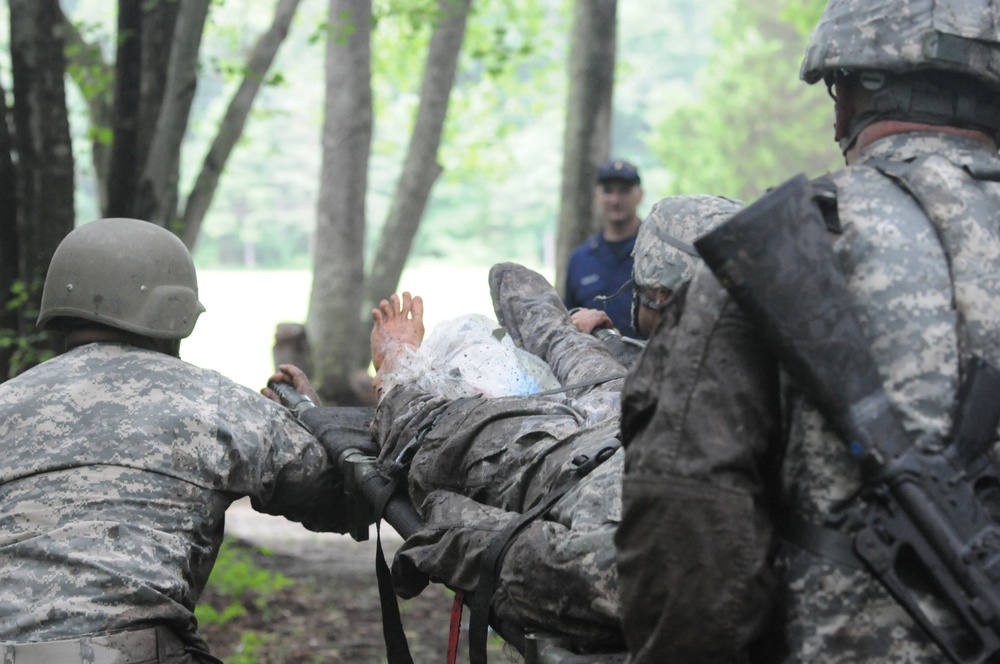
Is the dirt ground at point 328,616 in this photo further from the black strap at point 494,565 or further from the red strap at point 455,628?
the black strap at point 494,565

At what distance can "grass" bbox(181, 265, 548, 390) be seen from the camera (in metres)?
22.9

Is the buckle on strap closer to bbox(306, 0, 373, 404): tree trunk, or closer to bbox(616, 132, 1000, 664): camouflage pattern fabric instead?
bbox(616, 132, 1000, 664): camouflage pattern fabric

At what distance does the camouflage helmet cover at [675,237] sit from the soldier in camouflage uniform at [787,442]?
1.43 meters

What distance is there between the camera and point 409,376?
4.08 metres

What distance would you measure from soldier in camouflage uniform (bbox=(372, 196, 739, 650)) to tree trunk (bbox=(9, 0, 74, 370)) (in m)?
2.14

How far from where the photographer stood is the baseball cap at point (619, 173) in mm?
6746

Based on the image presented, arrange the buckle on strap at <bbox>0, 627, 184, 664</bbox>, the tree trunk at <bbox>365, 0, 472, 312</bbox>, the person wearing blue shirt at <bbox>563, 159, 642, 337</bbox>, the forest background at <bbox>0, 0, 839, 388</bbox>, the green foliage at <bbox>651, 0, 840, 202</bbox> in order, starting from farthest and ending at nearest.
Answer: the green foliage at <bbox>651, 0, 840, 202</bbox>
the forest background at <bbox>0, 0, 839, 388</bbox>
the tree trunk at <bbox>365, 0, 472, 312</bbox>
the person wearing blue shirt at <bbox>563, 159, 642, 337</bbox>
the buckle on strap at <bbox>0, 627, 184, 664</bbox>

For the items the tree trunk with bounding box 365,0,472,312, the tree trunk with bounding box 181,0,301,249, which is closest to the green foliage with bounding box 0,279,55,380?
the tree trunk with bounding box 181,0,301,249

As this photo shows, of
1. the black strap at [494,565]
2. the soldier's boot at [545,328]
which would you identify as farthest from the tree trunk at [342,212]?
the black strap at [494,565]

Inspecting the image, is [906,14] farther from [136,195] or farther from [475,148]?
[475,148]

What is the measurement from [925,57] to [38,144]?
468 centimetres

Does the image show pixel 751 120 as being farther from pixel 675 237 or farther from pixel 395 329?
pixel 675 237

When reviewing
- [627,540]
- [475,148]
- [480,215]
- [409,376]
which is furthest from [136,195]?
[480,215]

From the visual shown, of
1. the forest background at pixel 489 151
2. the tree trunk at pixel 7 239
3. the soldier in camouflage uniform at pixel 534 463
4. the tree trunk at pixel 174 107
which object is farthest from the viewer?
the forest background at pixel 489 151
